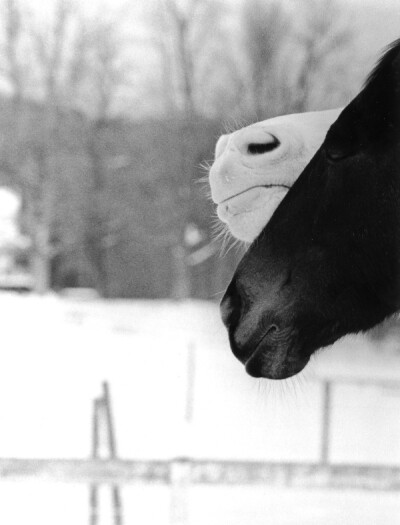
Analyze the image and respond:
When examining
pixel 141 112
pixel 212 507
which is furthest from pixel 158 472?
pixel 141 112

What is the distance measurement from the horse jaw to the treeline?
1.89 feet

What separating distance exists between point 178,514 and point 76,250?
1.00 m

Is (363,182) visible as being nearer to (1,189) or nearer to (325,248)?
(325,248)

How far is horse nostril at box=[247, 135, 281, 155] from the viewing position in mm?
602

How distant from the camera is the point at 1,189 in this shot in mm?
1951

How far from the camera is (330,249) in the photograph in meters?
0.50

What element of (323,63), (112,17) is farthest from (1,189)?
(323,63)

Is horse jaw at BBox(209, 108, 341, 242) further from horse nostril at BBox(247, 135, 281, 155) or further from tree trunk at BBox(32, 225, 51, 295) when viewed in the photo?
tree trunk at BBox(32, 225, 51, 295)

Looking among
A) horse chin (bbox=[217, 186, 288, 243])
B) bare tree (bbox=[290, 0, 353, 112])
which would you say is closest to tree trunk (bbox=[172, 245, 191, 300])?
bare tree (bbox=[290, 0, 353, 112])

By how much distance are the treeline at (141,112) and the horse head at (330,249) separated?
700 millimetres

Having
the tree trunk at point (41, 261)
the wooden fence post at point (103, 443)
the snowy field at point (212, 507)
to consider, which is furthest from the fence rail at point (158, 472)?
the tree trunk at point (41, 261)

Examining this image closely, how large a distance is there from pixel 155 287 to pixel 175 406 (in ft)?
1.67

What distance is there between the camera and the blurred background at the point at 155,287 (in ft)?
4.31

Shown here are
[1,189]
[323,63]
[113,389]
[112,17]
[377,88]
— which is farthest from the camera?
[113,389]
